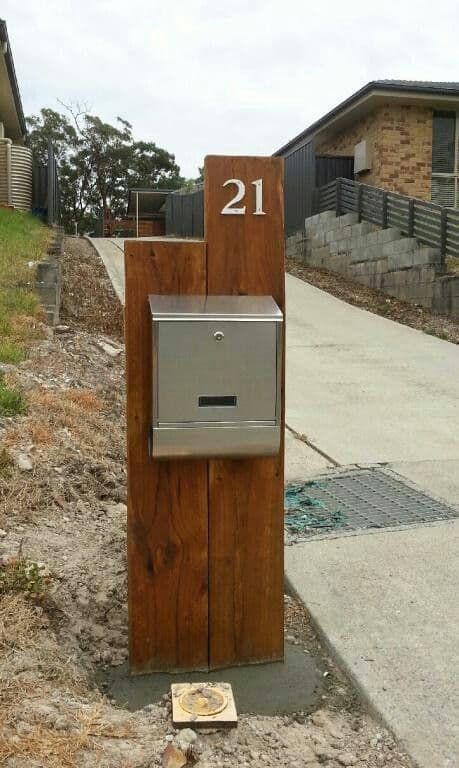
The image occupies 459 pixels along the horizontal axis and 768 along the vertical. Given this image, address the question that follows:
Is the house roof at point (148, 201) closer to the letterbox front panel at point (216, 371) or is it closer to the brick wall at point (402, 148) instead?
the brick wall at point (402, 148)

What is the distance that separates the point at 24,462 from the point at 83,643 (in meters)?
1.44

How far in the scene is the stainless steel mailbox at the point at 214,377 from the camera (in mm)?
2215

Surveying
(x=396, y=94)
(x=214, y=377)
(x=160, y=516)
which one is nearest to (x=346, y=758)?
(x=160, y=516)

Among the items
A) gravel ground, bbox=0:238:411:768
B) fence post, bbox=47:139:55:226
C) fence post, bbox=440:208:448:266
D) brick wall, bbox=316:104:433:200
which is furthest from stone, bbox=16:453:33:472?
fence post, bbox=47:139:55:226

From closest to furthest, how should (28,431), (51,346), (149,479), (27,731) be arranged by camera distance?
(27,731) < (149,479) < (28,431) < (51,346)

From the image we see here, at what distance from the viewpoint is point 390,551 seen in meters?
3.42

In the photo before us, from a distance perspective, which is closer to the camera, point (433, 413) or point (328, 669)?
point (328, 669)

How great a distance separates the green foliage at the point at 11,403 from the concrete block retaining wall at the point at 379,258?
865 centimetres

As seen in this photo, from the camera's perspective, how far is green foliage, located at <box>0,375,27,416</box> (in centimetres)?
448

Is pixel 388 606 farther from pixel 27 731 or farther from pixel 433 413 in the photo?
pixel 433 413

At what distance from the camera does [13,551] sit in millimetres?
3031

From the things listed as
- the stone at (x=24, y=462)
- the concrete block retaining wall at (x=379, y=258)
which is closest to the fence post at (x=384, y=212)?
the concrete block retaining wall at (x=379, y=258)

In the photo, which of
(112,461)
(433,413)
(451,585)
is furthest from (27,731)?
(433,413)

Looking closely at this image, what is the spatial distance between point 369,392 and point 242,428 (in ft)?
16.4
